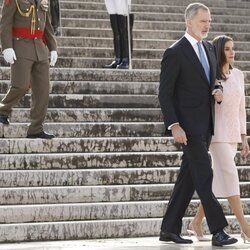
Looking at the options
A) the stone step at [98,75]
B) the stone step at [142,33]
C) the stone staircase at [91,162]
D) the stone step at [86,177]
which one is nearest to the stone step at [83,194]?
the stone staircase at [91,162]

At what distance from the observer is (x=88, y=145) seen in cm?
927

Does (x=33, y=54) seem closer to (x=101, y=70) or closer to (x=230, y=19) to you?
(x=101, y=70)

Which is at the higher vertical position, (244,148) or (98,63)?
(98,63)

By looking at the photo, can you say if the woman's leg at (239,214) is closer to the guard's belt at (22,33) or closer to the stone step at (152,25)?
the guard's belt at (22,33)

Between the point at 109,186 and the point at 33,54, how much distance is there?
1445 millimetres

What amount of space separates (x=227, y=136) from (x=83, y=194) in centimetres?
143

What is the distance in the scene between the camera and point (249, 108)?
10844 millimetres

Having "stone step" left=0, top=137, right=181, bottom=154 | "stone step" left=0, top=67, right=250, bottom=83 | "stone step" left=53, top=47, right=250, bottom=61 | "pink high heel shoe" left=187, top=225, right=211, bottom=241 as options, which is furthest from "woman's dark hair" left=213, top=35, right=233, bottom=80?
"stone step" left=53, top=47, right=250, bottom=61

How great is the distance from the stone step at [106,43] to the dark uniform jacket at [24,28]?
3174 mm

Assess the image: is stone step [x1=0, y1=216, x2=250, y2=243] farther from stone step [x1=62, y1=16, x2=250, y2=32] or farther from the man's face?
stone step [x1=62, y1=16, x2=250, y2=32]

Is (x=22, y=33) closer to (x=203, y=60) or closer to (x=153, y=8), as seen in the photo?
(x=203, y=60)

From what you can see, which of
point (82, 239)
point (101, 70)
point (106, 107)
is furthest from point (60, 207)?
point (101, 70)

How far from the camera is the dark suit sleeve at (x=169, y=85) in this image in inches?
290

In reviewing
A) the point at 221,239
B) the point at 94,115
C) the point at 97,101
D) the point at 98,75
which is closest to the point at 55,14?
the point at 98,75
